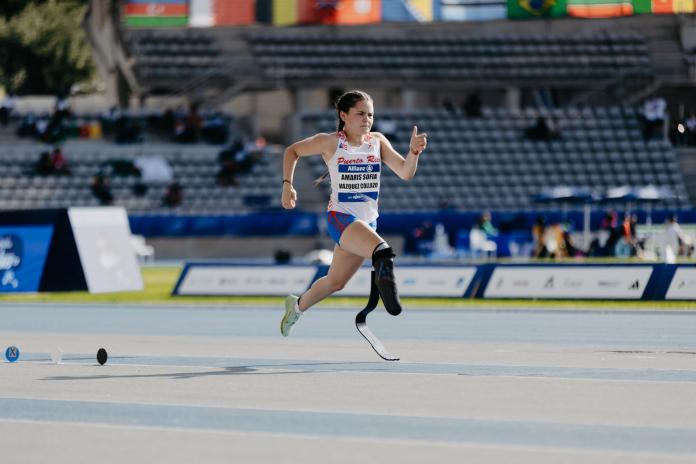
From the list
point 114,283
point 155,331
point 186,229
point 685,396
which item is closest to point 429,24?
point 186,229

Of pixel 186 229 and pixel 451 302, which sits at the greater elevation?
pixel 451 302

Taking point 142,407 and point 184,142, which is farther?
point 184,142

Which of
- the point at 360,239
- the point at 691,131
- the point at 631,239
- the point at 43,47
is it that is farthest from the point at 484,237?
the point at 43,47

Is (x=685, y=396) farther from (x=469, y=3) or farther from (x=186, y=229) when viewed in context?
(x=469, y=3)

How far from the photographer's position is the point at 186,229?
142 ft

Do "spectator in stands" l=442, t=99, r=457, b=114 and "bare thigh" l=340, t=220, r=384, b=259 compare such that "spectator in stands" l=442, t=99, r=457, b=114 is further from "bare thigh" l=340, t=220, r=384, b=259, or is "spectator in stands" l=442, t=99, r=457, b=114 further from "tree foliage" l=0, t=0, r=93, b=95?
"bare thigh" l=340, t=220, r=384, b=259

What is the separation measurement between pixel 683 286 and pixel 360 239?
37.8ft

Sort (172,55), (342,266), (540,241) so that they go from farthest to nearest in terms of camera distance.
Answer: (172,55), (540,241), (342,266)

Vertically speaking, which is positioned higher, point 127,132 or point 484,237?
Answer: point 127,132

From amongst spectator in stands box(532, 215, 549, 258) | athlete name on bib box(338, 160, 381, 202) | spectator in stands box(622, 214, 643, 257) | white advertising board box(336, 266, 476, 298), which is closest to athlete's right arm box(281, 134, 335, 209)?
athlete name on bib box(338, 160, 381, 202)

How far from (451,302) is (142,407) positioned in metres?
14.4

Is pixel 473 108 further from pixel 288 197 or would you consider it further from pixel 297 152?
pixel 288 197

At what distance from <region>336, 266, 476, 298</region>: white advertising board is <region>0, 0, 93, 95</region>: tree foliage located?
46.0 metres

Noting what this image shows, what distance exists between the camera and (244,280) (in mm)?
24297
